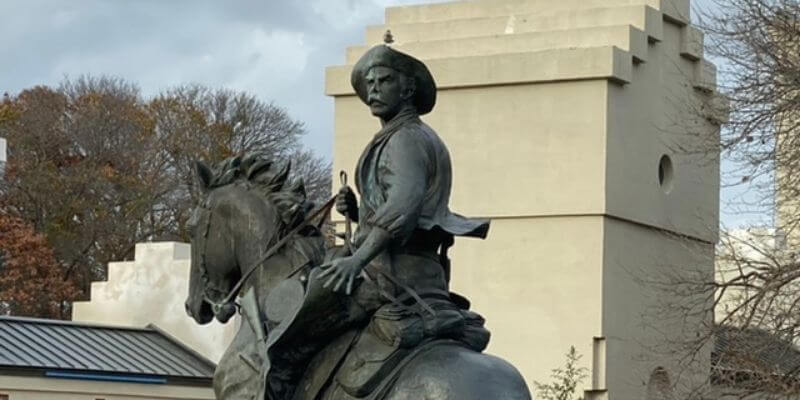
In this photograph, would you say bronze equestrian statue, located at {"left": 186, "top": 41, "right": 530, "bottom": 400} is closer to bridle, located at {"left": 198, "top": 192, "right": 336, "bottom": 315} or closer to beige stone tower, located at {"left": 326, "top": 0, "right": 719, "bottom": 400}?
bridle, located at {"left": 198, "top": 192, "right": 336, "bottom": 315}

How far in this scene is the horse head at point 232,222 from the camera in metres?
12.4

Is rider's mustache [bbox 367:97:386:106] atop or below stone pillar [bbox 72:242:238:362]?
atop

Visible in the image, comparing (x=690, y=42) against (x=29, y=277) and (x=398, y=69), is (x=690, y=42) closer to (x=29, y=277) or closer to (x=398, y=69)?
(x=29, y=277)

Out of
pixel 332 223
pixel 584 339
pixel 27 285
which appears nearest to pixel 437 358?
pixel 332 223

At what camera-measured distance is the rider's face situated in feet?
39.8

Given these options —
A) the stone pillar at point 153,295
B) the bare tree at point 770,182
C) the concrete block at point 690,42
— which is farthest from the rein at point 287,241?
the concrete block at point 690,42

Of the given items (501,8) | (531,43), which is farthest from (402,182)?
(501,8)

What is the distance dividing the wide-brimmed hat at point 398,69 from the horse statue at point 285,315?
71 cm

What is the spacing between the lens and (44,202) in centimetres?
6347

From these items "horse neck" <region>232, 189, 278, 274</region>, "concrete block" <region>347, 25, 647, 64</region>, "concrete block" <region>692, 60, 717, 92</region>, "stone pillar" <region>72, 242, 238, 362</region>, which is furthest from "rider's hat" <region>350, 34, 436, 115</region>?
"concrete block" <region>692, 60, 717, 92</region>

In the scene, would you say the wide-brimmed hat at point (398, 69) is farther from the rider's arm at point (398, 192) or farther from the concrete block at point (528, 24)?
the concrete block at point (528, 24)

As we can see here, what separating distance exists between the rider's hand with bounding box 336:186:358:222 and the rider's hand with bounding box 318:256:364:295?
2.32 ft

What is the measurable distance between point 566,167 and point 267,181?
29648mm

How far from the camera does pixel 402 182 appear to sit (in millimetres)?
11703
